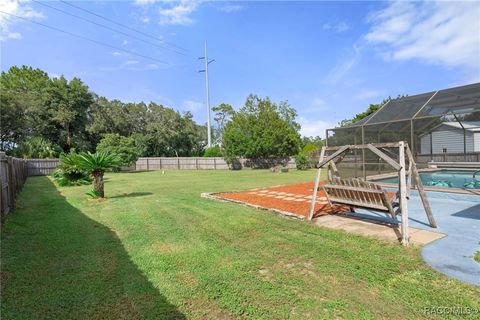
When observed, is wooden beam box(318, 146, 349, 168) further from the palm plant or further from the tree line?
the tree line

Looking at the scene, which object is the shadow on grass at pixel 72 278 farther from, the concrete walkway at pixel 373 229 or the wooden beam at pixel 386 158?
the wooden beam at pixel 386 158

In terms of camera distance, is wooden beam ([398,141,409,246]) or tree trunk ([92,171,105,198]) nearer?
wooden beam ([398,141,409,246])

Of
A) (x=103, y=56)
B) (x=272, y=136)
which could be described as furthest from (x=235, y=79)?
(x=103, y=56)

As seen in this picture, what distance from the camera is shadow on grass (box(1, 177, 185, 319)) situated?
235cm

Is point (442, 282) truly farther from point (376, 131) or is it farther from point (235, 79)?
point (235, 79)

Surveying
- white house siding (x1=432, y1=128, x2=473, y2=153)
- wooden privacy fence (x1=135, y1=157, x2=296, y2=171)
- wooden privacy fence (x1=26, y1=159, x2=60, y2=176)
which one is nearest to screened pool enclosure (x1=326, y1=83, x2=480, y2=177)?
white house siding (x1=432, y1=128, x2=473, y2=153)

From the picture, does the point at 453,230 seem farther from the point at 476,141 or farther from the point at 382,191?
the point at 476,141

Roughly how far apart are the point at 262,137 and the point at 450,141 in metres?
17.3

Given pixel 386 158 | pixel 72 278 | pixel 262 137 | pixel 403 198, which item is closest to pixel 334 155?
pixel 386 158

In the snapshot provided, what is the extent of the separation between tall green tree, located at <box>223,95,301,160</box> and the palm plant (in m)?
20.4

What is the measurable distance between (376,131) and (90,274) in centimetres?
1056

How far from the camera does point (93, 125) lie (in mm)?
31250

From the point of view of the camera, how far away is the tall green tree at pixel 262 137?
27.9 meters

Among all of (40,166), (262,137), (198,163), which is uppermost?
(262,137)
